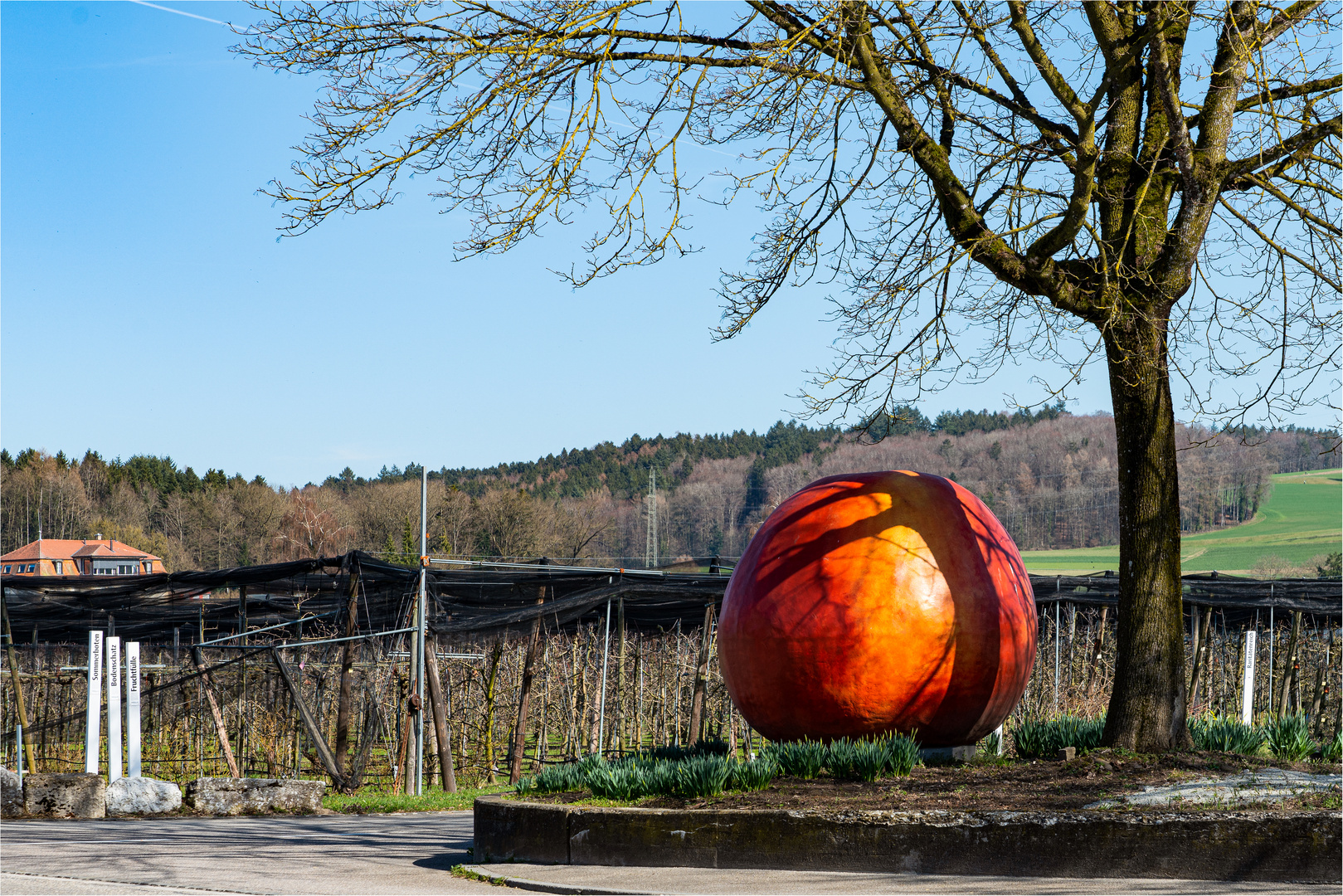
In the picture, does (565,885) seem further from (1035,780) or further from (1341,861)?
(1341,861)

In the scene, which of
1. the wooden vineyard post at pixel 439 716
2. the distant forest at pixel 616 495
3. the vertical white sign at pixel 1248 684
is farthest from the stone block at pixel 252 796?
the distant forest at pixel 616 495

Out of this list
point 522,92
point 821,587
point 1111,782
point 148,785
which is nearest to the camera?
point 1111,782

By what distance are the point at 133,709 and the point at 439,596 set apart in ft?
14.8

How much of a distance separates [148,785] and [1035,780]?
34.4 ft

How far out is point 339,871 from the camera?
7.51 m

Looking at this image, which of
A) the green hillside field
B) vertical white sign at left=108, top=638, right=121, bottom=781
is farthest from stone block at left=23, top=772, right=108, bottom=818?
the green hillside field

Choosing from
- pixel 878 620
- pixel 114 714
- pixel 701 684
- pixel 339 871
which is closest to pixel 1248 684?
pixel 878 620

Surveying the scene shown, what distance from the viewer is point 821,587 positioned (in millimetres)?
7824

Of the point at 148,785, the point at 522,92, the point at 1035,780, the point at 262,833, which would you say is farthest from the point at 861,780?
the point at 148,785

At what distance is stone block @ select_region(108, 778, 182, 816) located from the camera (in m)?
13.2

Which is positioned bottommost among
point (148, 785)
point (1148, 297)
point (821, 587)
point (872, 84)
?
point (148, 785)

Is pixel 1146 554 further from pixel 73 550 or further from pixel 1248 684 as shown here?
pixel 73 550

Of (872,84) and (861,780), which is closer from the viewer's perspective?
(861,780)

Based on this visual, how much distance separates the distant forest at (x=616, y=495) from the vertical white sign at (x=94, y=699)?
28.7m
